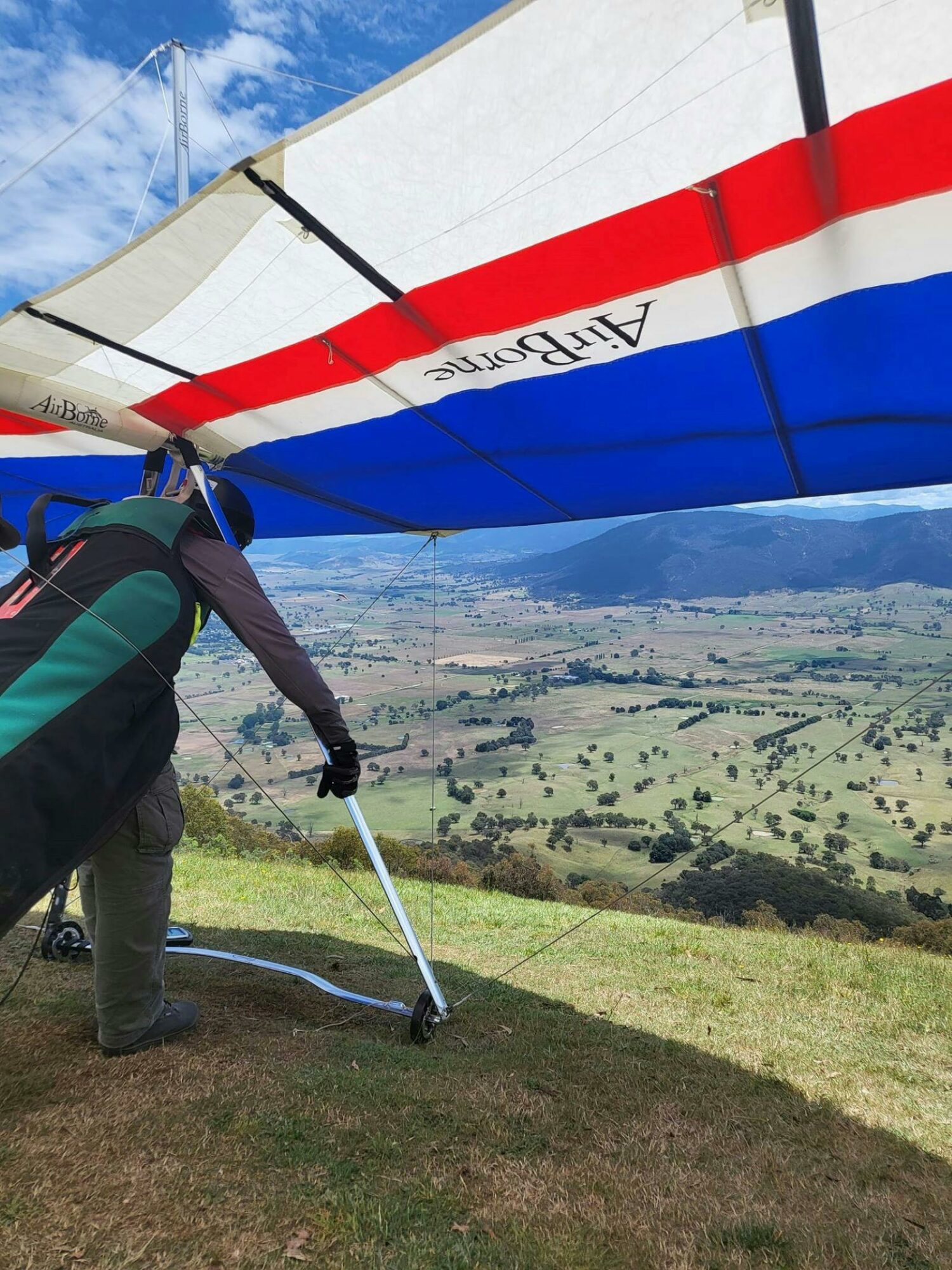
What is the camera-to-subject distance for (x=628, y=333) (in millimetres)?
2336

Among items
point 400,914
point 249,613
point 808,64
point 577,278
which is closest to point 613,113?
point 808,64

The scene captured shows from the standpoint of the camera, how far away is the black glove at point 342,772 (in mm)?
2486

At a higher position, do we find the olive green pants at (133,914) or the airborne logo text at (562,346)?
the airborne logo text at (562,346)

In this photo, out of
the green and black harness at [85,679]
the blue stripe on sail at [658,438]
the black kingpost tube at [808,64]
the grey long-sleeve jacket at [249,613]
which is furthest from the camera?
the blue stripe on sail at [658,438]

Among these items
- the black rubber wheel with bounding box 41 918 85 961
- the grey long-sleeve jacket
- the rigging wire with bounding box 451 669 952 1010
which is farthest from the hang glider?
the black rubber wheel with bounding box 41 918 85 961

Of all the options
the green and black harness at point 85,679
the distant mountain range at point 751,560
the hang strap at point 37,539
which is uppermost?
the distant mountain range at point 751,560

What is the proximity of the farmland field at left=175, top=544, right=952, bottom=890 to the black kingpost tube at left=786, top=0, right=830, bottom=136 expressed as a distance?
2.90 m

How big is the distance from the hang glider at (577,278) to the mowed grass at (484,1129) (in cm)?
223

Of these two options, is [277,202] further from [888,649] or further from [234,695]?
[888,649]

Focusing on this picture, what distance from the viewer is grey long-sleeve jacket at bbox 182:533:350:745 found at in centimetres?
206

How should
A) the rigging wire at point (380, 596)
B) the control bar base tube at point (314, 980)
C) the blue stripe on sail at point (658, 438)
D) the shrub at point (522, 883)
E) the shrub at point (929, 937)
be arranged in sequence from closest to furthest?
the blue stripe on sail at point (658, 438), the control bar base tube at point (314, 980), the rigging wire at point (380, 596), the shrub at point (929, 937), the shrub at point (522, 883)

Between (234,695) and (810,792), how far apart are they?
37010mm

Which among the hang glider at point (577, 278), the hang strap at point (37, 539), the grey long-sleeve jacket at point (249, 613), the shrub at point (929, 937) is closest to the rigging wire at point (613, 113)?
the hang glider at point (577, 278)

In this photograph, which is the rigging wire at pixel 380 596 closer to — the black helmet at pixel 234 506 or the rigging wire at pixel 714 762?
the black helmet at pixel 234 506
